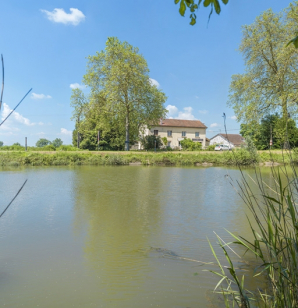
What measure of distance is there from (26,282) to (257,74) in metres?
28.0

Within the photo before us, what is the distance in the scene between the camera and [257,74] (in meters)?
27.9

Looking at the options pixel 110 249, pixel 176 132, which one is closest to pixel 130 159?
pixel 110 249

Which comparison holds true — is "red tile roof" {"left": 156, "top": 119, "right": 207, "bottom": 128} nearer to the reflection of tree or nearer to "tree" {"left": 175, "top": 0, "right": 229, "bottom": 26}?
the reflection of tree

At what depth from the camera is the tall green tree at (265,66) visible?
2577cm

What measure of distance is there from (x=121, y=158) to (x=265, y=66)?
51.0 feet

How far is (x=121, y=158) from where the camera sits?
27.2 metres

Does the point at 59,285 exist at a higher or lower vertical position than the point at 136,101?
lower

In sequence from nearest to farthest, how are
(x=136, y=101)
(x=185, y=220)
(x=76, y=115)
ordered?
(x=185, y=220), (x=136, y=101), (x=76, y=115)

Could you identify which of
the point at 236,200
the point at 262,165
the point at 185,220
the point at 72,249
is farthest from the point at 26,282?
the point at 262,165

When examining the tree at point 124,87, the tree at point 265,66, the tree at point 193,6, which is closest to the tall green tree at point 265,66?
the tree at point 265,66

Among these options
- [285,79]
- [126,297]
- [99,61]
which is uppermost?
[99,61]

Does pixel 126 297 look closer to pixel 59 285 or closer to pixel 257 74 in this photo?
pixel 59 285

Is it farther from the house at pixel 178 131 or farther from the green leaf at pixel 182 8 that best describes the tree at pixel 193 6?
the house at pixel 178 131

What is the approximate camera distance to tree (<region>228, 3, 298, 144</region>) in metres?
25.8
